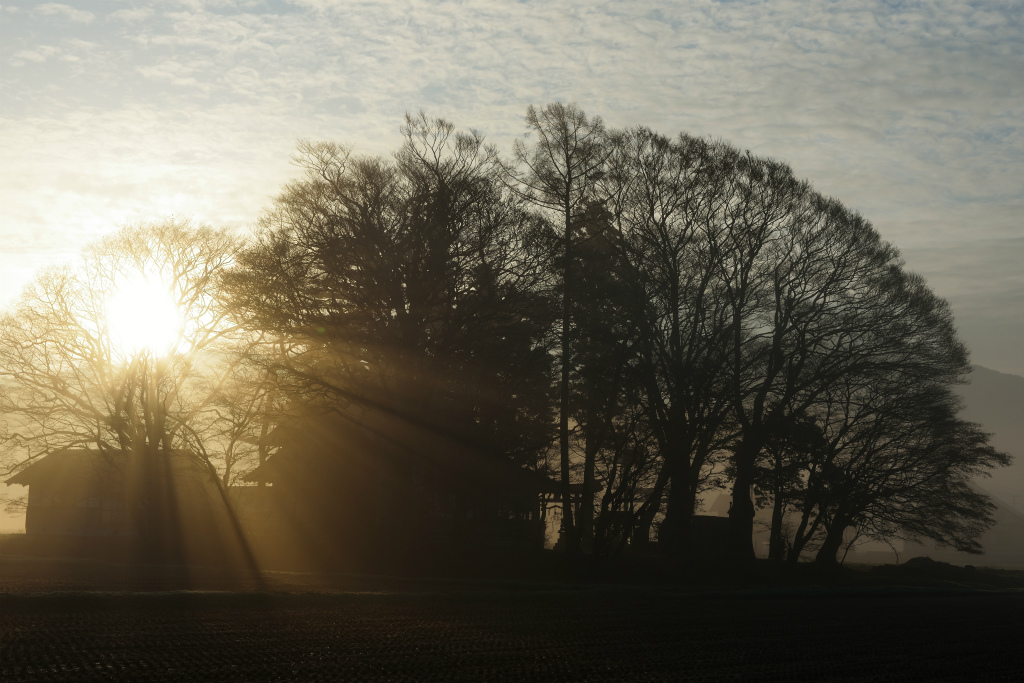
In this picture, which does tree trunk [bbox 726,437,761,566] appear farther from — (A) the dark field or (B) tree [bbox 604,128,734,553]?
(A) the dark field

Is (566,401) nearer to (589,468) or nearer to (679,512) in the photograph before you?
(589,468)

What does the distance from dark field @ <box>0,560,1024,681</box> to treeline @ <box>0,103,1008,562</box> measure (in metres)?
8.29

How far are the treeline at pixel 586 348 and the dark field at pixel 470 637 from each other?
8291 millimetres

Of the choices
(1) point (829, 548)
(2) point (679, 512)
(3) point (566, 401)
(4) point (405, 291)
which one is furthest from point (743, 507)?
(4) point (405, 291)

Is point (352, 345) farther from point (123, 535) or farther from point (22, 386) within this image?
point (123, 535)

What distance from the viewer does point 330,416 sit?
1160 inches

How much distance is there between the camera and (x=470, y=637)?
1141 centimetres

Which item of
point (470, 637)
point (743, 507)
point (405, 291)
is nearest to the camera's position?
point (470, 637)

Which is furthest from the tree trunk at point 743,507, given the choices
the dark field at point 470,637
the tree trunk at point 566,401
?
the dark field at point 470,637

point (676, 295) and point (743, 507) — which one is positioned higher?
point (676, 295)

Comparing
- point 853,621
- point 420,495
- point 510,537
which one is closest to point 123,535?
point 510,537

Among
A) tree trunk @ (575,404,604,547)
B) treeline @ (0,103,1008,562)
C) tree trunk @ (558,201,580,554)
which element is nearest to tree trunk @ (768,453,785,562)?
treeline @ (0,103,1008,562)

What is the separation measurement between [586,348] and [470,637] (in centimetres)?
1670

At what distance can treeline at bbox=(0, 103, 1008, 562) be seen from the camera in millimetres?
26188
